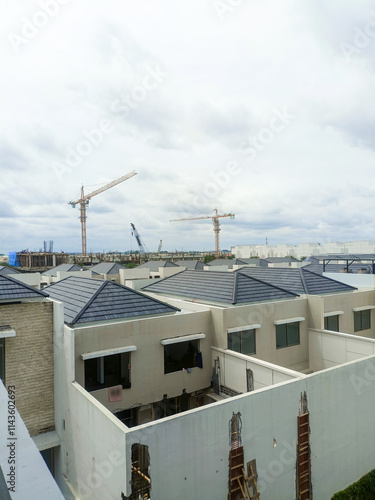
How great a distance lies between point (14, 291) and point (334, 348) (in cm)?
1614

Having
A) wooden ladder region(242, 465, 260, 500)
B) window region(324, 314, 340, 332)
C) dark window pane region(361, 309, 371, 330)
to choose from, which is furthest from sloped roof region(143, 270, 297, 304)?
wooden ladder region(242, 465, 260, 500)

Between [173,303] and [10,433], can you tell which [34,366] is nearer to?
[173,303]

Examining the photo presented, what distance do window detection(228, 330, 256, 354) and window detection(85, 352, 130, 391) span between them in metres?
5.20

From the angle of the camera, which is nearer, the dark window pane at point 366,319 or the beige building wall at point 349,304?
the beige building wall at point 349,304

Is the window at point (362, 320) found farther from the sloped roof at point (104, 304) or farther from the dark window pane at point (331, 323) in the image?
the sloped roof at point (104, 304)

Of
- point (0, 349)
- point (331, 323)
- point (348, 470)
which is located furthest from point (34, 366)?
point (331, 323)

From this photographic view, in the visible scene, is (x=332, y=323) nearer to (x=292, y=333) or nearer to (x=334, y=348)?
(x=334, y=348)

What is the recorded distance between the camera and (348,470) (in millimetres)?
13867

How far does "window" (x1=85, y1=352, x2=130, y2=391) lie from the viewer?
14680 millimetres

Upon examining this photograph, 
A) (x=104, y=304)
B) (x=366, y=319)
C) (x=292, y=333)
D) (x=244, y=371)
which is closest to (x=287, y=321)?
(x=292, y=333)

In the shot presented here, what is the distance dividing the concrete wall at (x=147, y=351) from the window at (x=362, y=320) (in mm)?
11540

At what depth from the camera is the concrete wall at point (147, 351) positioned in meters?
14.3

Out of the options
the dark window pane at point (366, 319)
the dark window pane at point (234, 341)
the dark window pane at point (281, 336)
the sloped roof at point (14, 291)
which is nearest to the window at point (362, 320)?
the dark window pane at point (366, 319)

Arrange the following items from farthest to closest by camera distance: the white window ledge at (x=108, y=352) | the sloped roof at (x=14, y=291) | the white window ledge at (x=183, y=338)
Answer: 1. the white window ledge at (x=183, y=338)
2. the white window ledge at (x=108, y=352)
3. the sloped roof at (x=14, y=291)
